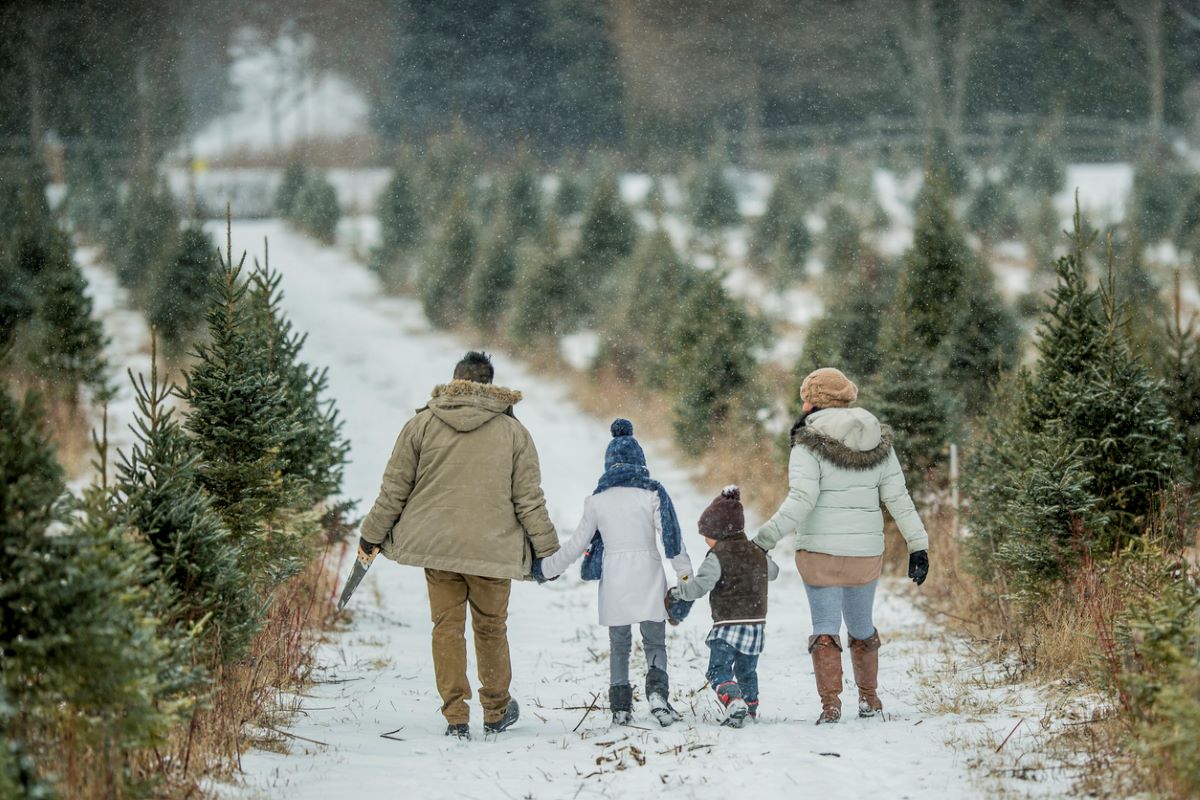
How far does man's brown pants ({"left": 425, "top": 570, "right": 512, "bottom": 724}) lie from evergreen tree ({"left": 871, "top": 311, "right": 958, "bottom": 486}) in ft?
21.5

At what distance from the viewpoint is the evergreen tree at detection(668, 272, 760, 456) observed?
51.2 feet

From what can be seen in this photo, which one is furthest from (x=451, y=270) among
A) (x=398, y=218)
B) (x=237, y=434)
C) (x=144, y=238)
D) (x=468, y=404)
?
(x=468, y=404)

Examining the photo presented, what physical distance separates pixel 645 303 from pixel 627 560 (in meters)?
14.4

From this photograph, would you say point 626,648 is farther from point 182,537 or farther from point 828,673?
point 182,537

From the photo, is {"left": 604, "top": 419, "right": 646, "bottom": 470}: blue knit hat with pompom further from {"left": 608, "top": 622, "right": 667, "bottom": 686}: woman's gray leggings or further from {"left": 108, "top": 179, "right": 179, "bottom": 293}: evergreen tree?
{"left": 108, "top": 179, "right": 179, "bottom": 293}: evergreen tree

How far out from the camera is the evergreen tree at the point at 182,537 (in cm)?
493

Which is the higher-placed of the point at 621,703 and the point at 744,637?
the point at 744,637

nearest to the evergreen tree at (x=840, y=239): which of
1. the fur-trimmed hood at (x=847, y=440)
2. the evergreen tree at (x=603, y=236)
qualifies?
the evergreen tree at (x=603, y=236)

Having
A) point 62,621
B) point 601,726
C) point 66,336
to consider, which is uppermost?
point 66,336

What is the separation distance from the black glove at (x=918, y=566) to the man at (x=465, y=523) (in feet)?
5.51

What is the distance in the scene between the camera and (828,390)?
583cm

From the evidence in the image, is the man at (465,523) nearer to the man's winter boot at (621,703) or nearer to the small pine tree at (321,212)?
the man's winter boot at (621,703)

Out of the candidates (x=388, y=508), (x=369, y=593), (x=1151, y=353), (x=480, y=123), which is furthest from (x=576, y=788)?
(x=480, y=123)

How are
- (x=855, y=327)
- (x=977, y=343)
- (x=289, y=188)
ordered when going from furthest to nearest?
(x=289, y=188)
(x=977, y=343)
(x=855, y=327)
